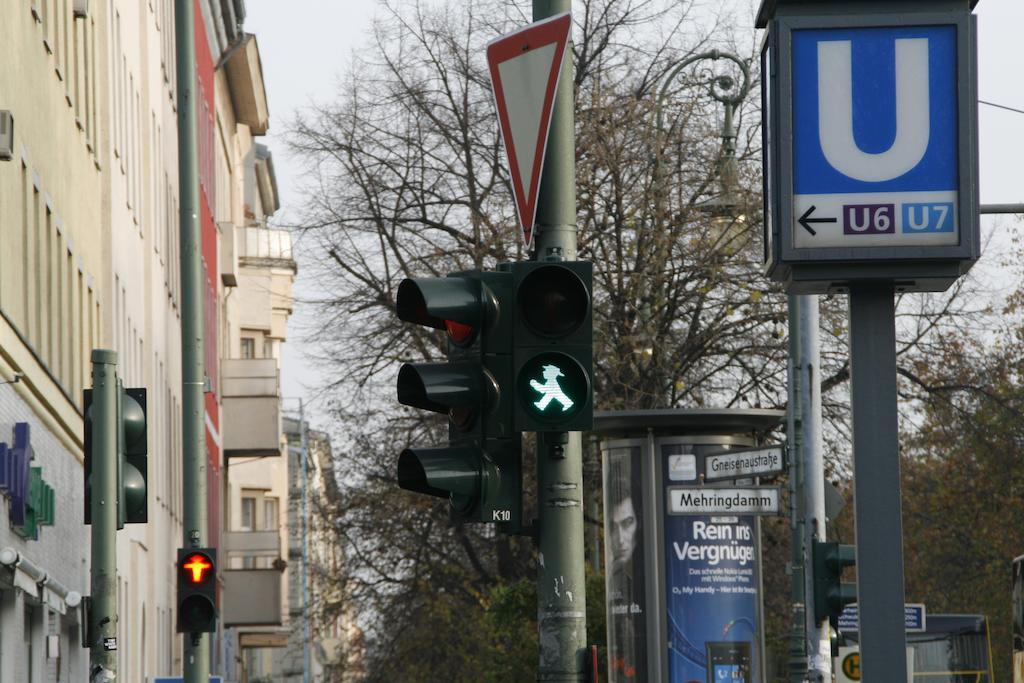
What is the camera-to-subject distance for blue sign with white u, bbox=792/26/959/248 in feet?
20.9

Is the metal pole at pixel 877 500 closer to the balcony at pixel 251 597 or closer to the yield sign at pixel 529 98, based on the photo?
the yield sign at pixel 529 98

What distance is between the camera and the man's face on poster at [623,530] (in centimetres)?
2091

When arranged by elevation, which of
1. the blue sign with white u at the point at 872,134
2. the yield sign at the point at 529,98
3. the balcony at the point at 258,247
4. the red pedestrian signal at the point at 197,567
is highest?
the balcony at the point at 258,247

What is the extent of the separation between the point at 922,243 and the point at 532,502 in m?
28.9

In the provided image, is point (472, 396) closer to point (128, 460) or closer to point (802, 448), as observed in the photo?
point (128, 460)

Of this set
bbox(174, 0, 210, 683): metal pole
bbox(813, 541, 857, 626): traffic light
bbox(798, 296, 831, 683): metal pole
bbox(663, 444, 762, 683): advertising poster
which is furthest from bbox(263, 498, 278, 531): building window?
bbox(813, 541, 857, 626): traffic light

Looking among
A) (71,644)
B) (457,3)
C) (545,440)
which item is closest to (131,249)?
(457,3)

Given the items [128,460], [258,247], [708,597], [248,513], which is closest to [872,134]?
[128,460]

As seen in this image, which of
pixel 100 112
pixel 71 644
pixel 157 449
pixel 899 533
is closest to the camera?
pixel 899 533

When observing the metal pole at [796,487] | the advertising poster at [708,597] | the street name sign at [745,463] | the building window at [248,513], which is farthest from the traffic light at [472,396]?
the building window at [248,513]

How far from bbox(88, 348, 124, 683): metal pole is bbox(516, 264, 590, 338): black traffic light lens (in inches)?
141

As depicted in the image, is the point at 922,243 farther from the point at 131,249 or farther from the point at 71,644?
the point at 131,249

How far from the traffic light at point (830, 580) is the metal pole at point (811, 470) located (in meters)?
1.01

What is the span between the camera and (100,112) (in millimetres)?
29984
